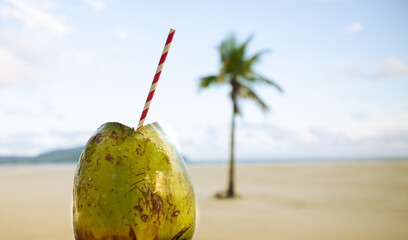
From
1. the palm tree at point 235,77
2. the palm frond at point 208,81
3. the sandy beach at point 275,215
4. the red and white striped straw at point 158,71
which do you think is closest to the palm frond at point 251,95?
the palm tree at point 235,77

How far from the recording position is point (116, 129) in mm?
1513

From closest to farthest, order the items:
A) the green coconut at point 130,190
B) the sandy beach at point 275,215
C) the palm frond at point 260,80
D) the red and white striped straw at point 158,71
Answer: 1. the green coconut at point 130,190
2. the red and white striped straw at point 158,71
3. the sandy beach at point 275,215
4. the palm frond at point 260,80

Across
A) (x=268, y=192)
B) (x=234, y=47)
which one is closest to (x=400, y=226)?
(x=268, y=192)

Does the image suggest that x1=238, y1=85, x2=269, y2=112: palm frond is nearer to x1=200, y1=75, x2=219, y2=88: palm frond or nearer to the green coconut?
x1=200, y1=75, x2=219, y2=88: palm frond

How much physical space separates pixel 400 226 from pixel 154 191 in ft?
24.1

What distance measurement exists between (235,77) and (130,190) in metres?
9.60

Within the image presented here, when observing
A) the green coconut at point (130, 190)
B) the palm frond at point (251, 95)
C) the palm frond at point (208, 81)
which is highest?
the palm frond at point (208, 81)

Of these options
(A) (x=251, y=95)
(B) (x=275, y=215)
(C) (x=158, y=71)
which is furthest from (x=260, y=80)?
(C) (x=158, y=71)

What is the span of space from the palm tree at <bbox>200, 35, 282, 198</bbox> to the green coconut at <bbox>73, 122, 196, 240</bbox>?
29.7ft

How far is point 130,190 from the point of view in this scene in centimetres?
140

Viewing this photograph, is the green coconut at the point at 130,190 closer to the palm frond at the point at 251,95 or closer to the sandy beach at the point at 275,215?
the sandy beach at the point at 275,215

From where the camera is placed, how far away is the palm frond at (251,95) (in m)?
10.6

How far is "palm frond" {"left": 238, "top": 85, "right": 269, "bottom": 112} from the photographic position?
10.6 m

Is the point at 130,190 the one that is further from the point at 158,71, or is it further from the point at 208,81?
the point at 208,81
